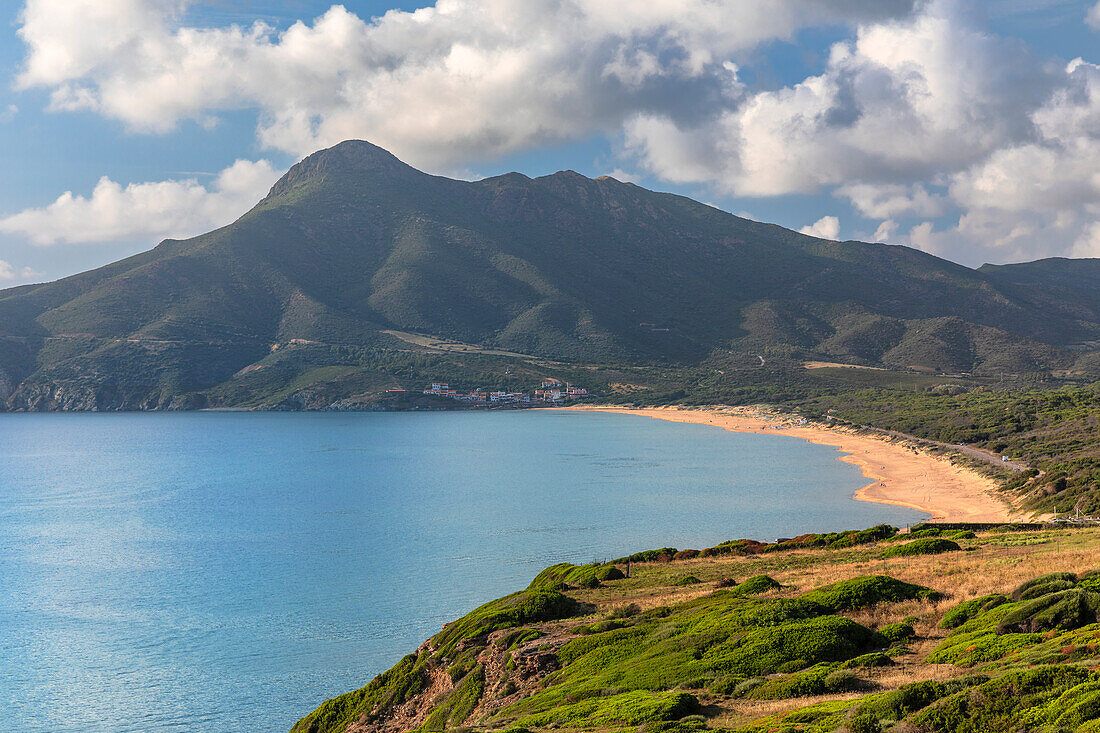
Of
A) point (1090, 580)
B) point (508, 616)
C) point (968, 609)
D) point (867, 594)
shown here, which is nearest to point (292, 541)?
point (508, 616)

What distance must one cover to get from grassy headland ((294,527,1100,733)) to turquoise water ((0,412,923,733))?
10146 millimetres

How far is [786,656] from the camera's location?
55.4 ft

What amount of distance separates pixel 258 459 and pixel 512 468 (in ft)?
129

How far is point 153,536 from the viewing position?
2470 inches

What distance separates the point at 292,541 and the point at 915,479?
185 feet

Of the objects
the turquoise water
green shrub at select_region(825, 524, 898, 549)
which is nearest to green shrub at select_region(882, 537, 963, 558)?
green shrub at select_region(825, 524, 898, 549)

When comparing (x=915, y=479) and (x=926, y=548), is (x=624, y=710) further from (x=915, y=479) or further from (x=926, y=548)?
(x=915, y=479)

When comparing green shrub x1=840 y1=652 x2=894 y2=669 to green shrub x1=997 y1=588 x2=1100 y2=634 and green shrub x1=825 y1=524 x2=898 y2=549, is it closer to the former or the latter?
green shrub x1=997 y1=588 x2=1100 y2=634

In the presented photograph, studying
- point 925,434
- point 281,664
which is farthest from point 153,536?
point 925,434

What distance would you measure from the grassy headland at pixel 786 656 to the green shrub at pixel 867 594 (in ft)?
0.17

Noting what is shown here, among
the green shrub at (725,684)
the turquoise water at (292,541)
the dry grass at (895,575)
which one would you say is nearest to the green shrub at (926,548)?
the dry grass at (895,575)

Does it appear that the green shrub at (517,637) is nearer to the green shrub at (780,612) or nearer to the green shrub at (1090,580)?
the green shrub at (780,612)

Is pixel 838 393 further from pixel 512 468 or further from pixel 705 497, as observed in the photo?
pixel 705 497

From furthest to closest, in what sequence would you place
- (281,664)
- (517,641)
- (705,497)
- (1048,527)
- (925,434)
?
1. (925,434)
2. (705,497)
3. (1048,527)
4. (281,664)
5. (517,641)
